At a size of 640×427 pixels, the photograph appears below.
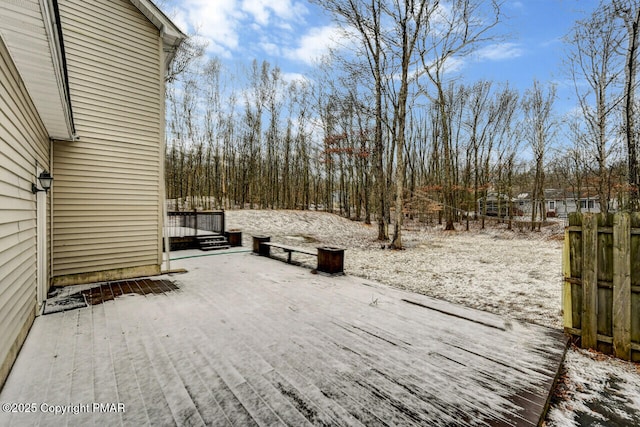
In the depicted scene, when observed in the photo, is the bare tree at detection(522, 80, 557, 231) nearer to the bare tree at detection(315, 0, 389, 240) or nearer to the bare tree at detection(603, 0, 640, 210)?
the bare tree at detection(603, 0, 640, 210)

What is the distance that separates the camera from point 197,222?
32.5ft

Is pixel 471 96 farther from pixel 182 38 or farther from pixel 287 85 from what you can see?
pixel 182 38

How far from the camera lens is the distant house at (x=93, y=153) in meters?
2.98

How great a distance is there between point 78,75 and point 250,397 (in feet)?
18.9

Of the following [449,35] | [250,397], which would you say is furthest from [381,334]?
[449,35]

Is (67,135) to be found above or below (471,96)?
below

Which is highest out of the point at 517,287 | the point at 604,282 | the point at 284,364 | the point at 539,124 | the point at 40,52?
the point at 539,124

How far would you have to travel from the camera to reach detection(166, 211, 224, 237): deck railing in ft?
30.7

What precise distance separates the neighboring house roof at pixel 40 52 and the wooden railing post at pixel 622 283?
461 centimetres

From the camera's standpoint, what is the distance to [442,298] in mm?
4473

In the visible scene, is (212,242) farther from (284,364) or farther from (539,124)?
(539,124)

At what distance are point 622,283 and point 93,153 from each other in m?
7.24

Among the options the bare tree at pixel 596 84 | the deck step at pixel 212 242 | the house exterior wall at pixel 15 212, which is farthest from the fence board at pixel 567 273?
the bare tree at pixel 596 84

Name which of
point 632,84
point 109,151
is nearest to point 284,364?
point 109,151
